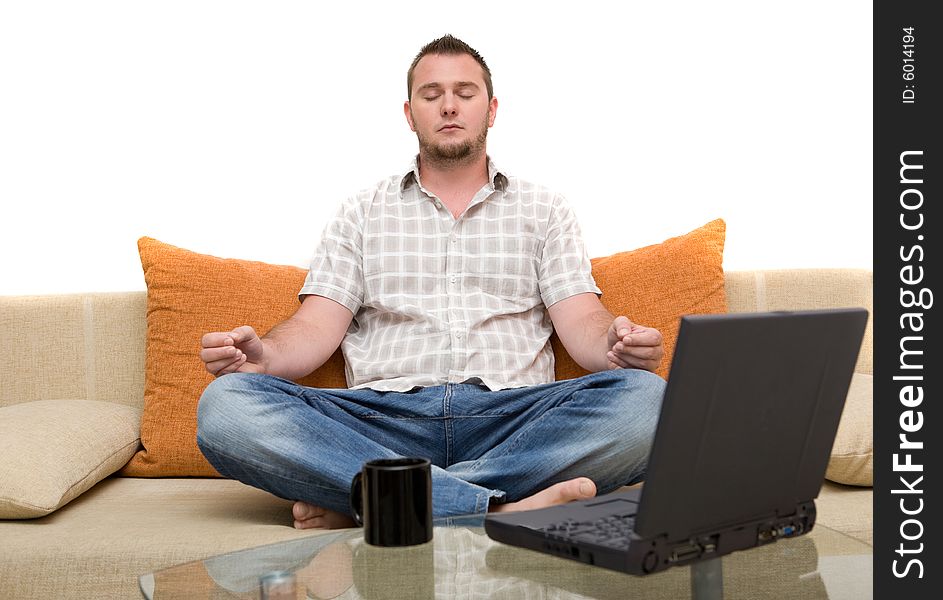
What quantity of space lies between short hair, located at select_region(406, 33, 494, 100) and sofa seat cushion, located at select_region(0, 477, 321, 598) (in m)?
1.09

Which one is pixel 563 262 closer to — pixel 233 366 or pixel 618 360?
pixel 618 360

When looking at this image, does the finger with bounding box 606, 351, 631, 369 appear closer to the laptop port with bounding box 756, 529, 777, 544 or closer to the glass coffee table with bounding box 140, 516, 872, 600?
the glass coffee table with bounding box 140, 516, 872, 600

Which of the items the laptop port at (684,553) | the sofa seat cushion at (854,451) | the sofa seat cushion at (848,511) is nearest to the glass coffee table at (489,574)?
the laptop port at (684,553)

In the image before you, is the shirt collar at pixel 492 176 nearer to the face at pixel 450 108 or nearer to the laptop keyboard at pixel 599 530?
the face at pixel 450 108

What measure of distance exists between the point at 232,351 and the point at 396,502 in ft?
2.50

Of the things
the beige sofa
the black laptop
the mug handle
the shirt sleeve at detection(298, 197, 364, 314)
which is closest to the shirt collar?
the shirt sleeve at detection(298, 197, 364, 314)

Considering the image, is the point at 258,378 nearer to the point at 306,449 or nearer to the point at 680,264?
the point at 306,449

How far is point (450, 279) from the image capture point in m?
2.19

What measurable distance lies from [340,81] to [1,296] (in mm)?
970

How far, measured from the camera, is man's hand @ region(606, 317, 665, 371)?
5.86 ft

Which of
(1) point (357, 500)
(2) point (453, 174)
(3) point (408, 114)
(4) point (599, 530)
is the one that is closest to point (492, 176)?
(2) point (453, 174)

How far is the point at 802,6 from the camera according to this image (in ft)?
8.30

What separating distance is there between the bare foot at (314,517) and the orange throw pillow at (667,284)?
2.28 ft
